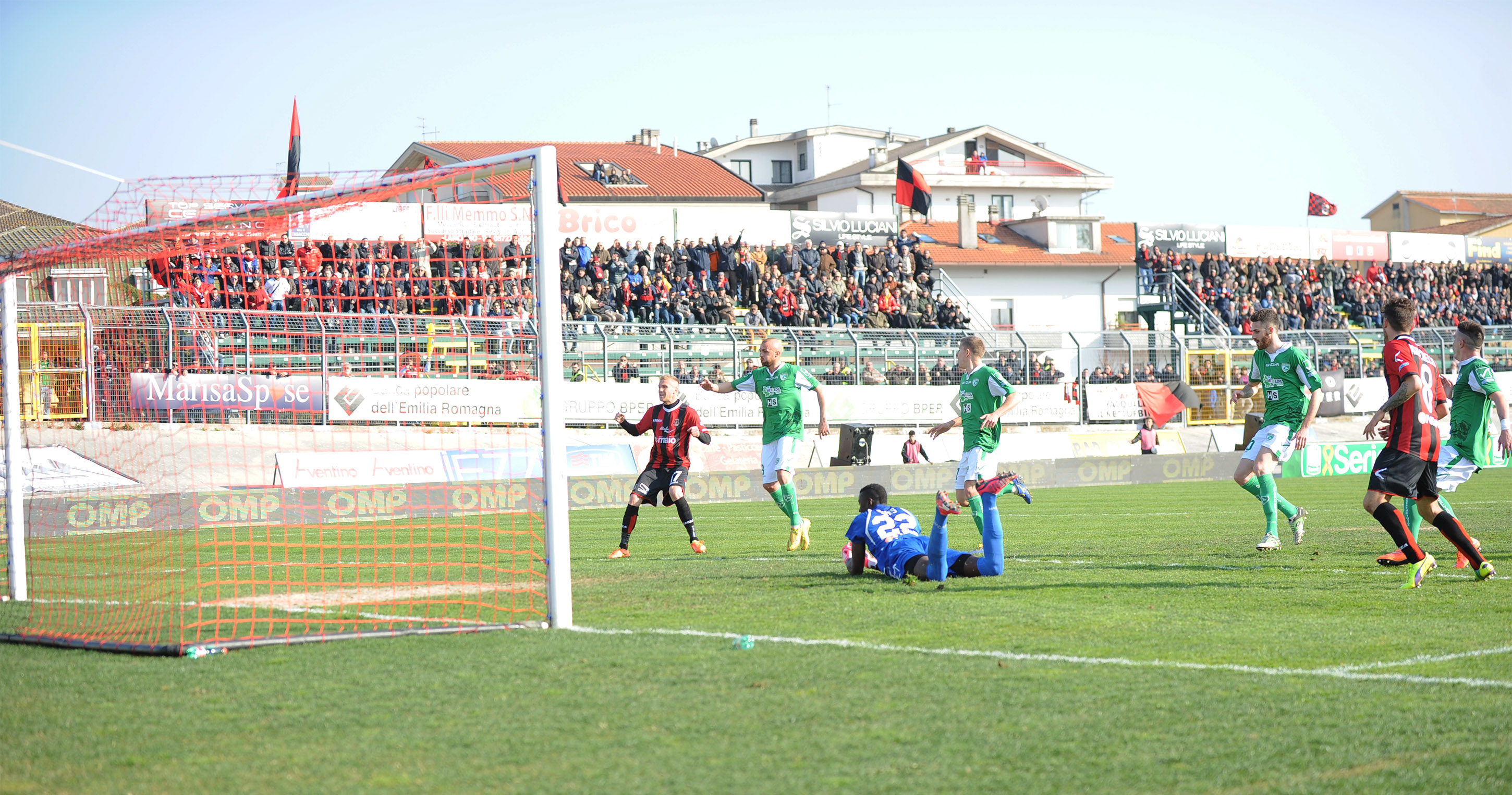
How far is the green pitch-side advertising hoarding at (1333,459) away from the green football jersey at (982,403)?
840 inches

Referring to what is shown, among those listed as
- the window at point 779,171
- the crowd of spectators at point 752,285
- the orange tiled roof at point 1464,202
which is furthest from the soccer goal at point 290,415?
the orange tiled roof at point 1464,202

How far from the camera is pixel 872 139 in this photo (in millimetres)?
71250

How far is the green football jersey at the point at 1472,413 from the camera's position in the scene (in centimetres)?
1032

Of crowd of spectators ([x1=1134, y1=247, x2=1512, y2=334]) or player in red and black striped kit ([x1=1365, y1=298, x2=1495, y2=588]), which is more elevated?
crowd of spectators ([x1=1134, y1=247, x2=1512, y2=334])

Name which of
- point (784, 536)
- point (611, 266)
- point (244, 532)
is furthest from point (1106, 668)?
point (611, 266)

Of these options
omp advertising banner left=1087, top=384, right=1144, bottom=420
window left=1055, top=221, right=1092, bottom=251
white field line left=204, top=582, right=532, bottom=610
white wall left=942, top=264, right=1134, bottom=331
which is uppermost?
window left=1055, top=221, right=1092, bottom=251

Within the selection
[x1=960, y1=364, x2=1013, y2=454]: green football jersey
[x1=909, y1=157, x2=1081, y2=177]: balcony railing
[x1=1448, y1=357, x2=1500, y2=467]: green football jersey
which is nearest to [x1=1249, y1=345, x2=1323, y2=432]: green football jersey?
[x1=1448, y1=357, x2=1500, y2=467]: green football jersey

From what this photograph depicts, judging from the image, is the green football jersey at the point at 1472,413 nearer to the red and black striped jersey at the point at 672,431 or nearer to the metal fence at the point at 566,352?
the red and black striped jersey at the point at 672,431

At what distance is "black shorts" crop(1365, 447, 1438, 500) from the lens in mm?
9359

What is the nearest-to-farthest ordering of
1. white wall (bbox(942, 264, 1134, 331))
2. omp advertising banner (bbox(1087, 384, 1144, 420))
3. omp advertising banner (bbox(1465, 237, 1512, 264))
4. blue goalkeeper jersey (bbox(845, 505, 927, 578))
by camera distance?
blue goalkeeper jersey (bbox(845, 505, 927, 578)) < omp advertising banner (bbox(1087, 384, 1144, 420)) < white wall (bbox(942, 264, 1134, 331)) < omp advertising banner (bbox(1465, 237, 1512, 264))

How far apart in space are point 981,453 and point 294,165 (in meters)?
8.85

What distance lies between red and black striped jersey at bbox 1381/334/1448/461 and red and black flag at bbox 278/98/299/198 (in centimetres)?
768

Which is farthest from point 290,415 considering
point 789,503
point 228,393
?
point 789,503

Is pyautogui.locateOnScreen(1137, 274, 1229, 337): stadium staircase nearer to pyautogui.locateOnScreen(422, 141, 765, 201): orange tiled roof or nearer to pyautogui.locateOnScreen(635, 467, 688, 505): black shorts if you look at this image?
pyautogui.locateOnScreen(422, 141, 765, 201): orange tiled roof
